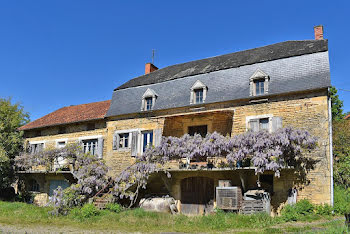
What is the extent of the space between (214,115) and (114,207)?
A: 577 cm

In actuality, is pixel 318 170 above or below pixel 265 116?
below

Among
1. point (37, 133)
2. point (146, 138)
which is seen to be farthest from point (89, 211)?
point (37, 133)

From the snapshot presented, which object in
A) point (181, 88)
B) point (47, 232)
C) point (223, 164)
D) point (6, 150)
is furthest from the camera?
point (6, 150)

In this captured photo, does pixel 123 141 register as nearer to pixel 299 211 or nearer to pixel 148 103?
pixel 148 103

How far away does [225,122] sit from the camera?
14.7 m

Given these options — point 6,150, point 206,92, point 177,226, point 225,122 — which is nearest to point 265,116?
point 225,122

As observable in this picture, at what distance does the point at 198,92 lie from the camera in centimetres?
1537

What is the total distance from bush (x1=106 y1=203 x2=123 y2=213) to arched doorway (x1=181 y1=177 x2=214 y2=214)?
277cm

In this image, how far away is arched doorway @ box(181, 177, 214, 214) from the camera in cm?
1427

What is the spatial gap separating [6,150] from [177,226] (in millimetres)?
12606

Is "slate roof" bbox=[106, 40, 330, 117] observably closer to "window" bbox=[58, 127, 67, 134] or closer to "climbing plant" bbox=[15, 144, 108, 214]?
"climbing plant" bbox=[15, 144, 108, 214]

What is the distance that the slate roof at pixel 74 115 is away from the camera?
18.9 metres

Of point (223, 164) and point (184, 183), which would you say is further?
point (184, 183)

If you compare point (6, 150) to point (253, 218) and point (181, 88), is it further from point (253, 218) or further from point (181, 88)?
point (253, 218)
